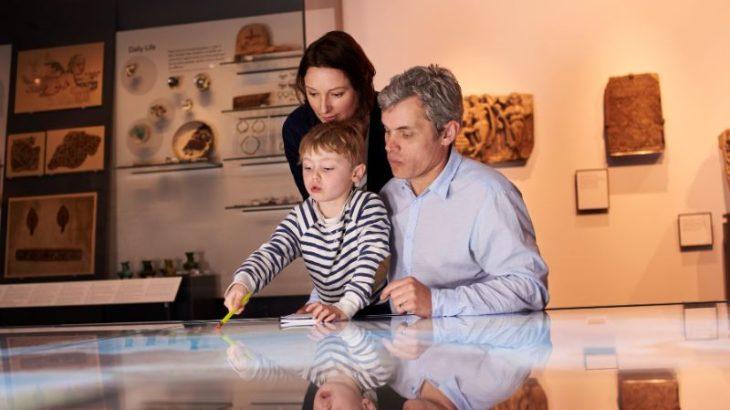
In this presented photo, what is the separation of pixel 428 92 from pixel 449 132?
0.13 meters

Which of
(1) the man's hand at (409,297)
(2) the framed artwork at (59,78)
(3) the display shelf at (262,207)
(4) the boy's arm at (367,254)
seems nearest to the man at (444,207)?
(4) the boy's arm at (367,254)

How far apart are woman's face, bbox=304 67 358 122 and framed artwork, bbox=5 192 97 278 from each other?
14.7 ft

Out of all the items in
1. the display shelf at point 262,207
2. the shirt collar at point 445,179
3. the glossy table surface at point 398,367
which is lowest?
the glossy table surface at point 398,367

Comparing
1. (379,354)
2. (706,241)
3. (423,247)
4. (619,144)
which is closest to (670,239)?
(706,241)

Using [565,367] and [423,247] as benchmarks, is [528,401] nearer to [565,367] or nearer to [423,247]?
[565,367]

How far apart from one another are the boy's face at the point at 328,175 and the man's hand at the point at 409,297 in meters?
0.41

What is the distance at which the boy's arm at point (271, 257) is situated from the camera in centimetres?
237

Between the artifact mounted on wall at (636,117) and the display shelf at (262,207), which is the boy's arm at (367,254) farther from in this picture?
the artifact mounted on wall at (636,117)

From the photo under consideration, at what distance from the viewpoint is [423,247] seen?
8.25 feet

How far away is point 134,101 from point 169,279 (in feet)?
4.71

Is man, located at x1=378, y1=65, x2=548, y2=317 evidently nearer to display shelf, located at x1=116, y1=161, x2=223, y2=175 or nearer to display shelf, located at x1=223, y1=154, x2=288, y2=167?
display shelf, located at x1=223, y1=154, x2=288, y2=167

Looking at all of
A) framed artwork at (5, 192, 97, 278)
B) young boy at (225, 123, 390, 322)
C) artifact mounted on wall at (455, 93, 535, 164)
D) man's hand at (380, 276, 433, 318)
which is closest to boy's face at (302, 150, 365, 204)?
young boy at (225, 123, 390, 322)

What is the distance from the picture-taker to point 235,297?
2270mm

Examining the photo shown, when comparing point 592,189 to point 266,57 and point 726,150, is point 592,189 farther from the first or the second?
point 266,57
